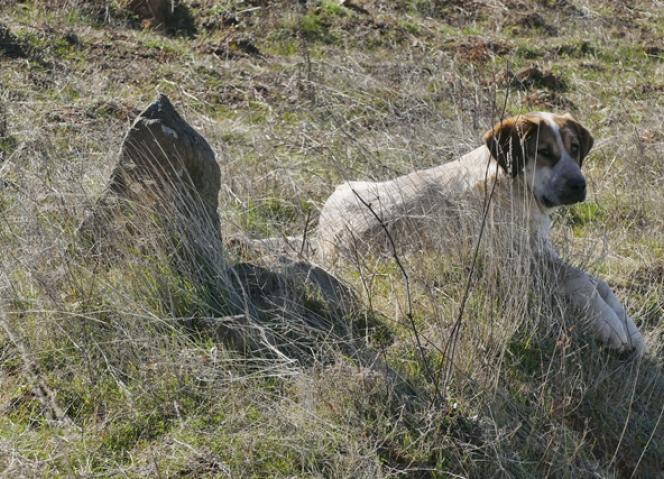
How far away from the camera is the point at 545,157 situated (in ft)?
18.0

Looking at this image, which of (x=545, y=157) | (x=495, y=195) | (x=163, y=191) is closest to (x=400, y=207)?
(x=495, y=195)

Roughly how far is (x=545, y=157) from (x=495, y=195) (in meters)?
0.35

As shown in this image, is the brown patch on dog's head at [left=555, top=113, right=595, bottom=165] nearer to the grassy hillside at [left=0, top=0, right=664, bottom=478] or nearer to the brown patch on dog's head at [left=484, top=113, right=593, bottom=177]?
the brown patch on dog's head at [left=484, top=113, right=593, bottom=177]

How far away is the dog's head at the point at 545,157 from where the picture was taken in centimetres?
535

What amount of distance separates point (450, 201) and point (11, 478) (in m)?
2.69

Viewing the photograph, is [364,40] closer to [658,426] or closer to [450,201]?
[450,201]

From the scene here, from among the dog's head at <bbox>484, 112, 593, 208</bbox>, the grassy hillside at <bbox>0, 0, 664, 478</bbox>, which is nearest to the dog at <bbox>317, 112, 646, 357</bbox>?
the dog's head at <bbox>484, 112, 593, 208</bbox>

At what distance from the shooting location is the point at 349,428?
12.8 feet

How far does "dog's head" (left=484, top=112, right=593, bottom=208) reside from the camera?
535cm

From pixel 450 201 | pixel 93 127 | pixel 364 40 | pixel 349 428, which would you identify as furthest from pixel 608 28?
pixel 349 428

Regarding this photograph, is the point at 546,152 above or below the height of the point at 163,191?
below

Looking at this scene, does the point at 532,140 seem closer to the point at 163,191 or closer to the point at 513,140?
the point at 513,140

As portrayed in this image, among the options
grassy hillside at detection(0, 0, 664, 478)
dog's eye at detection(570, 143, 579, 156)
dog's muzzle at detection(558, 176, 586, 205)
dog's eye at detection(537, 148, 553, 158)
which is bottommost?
grassy hillside at detection(0, 0, 664, 478)

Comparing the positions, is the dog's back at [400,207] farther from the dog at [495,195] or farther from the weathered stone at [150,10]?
the weathered stone at [150,10]
